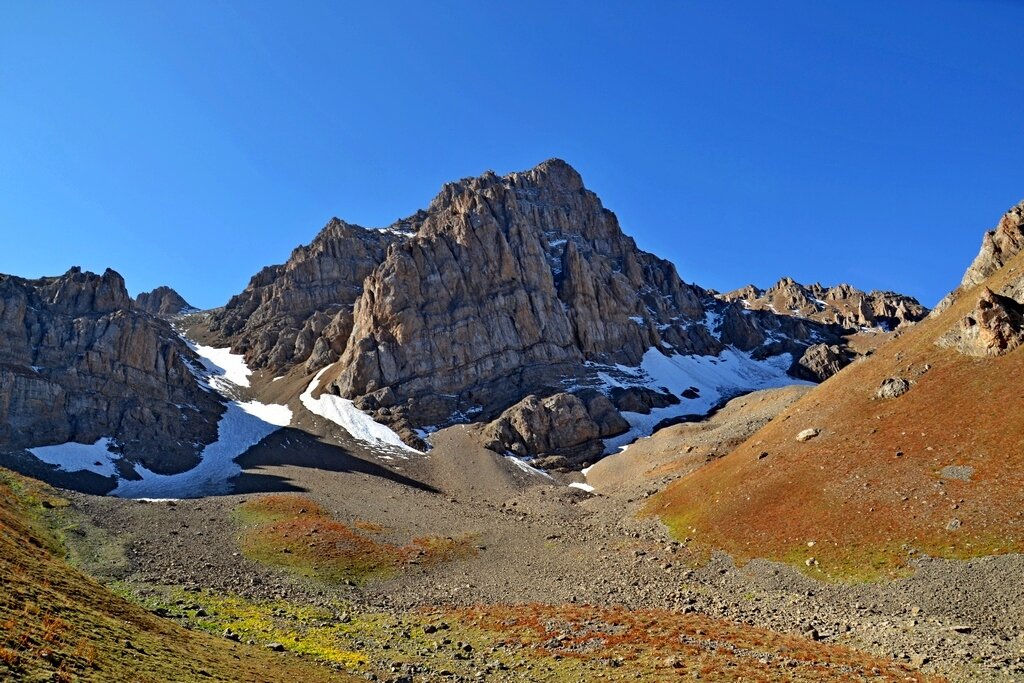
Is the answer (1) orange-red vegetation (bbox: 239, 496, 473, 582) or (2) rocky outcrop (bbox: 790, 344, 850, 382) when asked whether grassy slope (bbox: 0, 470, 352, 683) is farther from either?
(2) rocky outcrop (bbox: 790, 344, 850, 382)

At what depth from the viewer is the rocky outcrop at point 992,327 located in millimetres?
58062

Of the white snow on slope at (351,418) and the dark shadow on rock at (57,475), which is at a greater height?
the white snow on slope at (351,418)

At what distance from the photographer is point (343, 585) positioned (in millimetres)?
47500

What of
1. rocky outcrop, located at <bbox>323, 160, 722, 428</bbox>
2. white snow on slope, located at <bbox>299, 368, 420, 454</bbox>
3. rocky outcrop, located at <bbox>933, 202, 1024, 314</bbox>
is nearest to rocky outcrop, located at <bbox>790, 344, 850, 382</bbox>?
rocky outcrop, located at <bbox>323, 160, 722, 428</bbox>

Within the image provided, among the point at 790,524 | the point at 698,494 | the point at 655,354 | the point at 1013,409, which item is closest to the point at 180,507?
the point at 698,494

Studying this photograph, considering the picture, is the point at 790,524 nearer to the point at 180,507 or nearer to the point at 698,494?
the point at 698,494

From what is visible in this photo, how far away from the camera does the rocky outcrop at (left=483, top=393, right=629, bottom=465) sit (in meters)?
118

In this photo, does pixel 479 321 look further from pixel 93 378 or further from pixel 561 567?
pixel 561 567

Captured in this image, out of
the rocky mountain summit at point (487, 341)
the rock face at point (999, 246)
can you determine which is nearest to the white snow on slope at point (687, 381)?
the rocky mountain summit at point (487, 341)

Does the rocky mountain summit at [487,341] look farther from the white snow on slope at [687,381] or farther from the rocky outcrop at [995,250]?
the rocky outcrop at [995,250]

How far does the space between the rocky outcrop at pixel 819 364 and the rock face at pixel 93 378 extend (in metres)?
171

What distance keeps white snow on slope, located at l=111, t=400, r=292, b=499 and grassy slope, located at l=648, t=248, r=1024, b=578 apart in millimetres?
66063

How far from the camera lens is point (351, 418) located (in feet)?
429

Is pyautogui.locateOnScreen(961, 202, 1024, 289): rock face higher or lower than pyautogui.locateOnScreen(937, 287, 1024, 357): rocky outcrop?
higher
